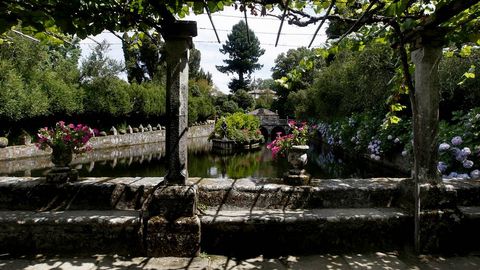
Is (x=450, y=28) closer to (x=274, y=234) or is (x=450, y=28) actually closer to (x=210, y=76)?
(x=274, y=234)

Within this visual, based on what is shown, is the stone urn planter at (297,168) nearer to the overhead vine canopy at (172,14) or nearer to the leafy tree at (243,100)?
the overhead vine canopy at (172,14)

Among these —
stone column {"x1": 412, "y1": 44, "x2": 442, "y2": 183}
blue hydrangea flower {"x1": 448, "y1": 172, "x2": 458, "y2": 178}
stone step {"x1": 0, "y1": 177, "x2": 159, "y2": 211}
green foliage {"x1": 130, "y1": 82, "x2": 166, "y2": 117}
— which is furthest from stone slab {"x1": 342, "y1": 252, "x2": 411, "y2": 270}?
green foliage {"x1": 130, "y1": 82, "x2": 166, "y2": 117}

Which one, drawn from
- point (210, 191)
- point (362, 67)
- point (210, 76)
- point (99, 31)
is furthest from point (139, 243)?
point (210, 76)

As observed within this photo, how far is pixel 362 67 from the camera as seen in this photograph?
485 inches

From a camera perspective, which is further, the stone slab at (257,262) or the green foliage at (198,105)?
the green foliage at (198,105)

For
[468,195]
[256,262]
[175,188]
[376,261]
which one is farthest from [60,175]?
[468,195]

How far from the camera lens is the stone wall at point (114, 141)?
13.8 meters

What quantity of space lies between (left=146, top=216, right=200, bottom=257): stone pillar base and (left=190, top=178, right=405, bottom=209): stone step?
50 cm

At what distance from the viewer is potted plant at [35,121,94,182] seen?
3.49 metres

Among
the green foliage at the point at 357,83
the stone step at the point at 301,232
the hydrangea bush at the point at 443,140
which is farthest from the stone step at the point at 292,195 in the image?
the green foliage at the point at 357,83

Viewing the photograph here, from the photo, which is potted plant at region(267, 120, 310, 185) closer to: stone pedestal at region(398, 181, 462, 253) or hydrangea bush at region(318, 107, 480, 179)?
stone pedestal at region(398, 181, 462, 253)

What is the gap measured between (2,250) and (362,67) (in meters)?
12.5

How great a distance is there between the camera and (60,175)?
3.46 m

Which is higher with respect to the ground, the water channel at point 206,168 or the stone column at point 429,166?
the stone column at point 429,166
